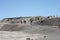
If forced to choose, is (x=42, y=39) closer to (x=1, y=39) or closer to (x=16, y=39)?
(x=16, y=39)

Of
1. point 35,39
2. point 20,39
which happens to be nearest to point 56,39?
point 35,39

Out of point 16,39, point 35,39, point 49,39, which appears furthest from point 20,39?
point 49,39

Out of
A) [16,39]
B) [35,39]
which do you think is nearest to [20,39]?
[16,39]

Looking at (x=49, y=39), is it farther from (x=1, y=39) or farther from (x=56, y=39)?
(x=1, y=39)

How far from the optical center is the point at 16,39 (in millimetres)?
24062

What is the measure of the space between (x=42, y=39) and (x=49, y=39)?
936 millimetres

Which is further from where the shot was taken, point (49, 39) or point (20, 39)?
point (20, 39)

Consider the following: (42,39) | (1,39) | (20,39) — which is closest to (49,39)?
(42,39)

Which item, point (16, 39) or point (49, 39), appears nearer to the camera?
point (49, 39)

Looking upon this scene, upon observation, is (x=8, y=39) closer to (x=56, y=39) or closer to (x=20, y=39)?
(x=20, y=39)

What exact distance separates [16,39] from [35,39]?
8.73 ft

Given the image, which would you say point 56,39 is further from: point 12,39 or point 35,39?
point 12,39

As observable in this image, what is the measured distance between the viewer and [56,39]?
22812 millimetres

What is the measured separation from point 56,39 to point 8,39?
6.12 metres
